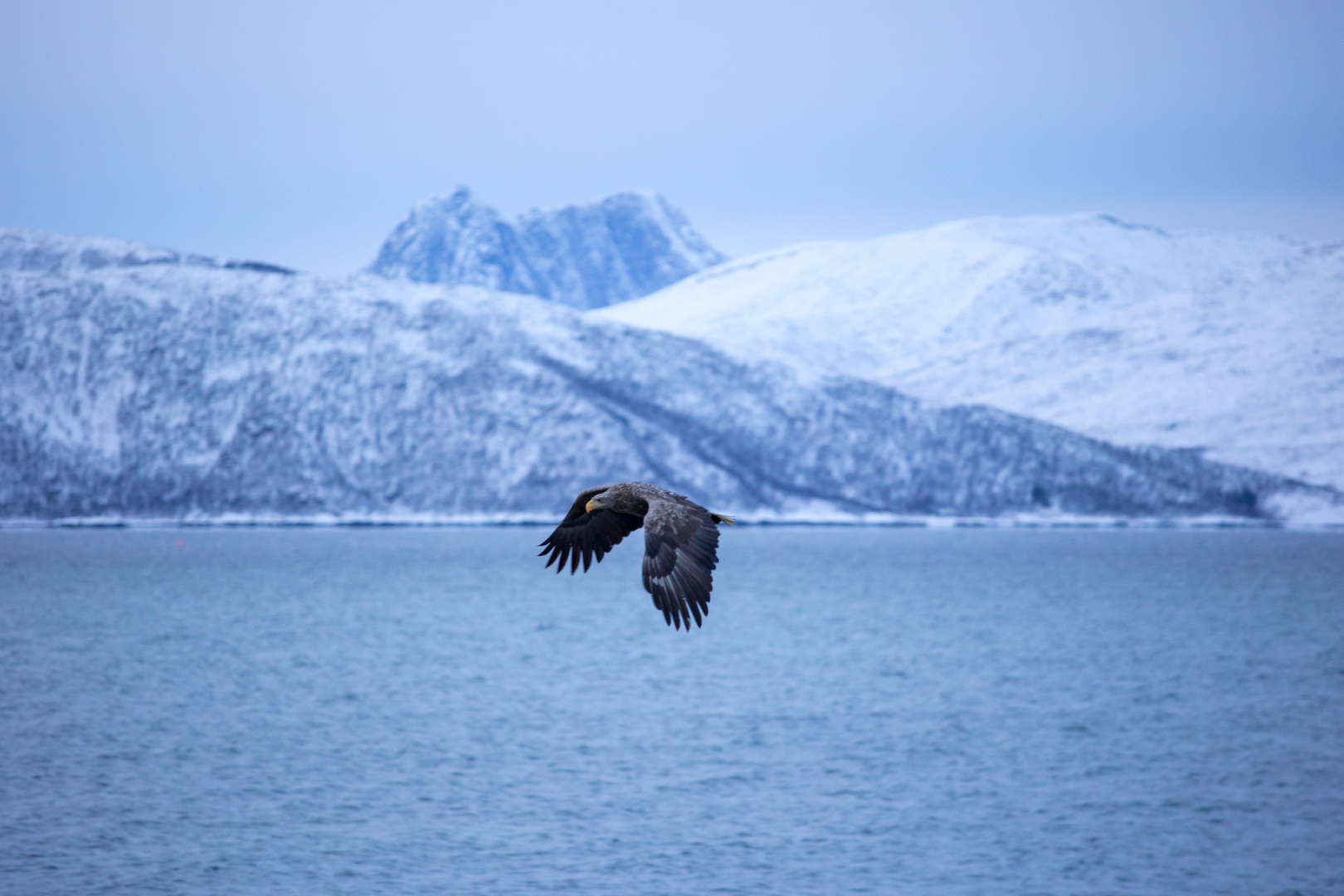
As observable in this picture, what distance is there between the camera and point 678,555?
15.4 metres

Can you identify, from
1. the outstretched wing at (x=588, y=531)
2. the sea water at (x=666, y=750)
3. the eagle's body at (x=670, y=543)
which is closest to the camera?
the eagle's body at (x=670, y=543)

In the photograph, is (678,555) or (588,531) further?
(588,531)

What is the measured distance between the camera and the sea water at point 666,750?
142ft

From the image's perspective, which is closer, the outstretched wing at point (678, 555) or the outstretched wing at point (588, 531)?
the outstretched wing at point (678, 555)

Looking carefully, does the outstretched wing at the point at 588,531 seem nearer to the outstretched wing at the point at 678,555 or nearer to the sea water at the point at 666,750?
the outstretched wing at the point at 678,555

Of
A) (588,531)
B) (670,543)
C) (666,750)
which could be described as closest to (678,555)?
(670,543)

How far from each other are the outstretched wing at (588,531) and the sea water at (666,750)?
952 inches

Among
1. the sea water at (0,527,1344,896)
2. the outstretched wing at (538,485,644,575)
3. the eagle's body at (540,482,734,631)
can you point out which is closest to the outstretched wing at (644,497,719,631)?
the eagle's body at (540,482,734,631)

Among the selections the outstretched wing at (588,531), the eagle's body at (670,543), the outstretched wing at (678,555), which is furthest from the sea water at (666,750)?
the outstretched wing at (678,555)

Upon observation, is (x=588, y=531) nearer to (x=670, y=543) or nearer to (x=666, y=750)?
(x=670, y=543)

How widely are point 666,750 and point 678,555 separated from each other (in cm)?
4743

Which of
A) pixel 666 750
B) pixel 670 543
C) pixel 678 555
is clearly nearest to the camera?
pixel 678 555

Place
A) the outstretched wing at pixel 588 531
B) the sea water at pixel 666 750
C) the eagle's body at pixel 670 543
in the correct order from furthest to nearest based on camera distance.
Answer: the sea water at pixel 666 750 → the outstretched wing at pixel 588 531 → the eagle's body at pixel 670 543

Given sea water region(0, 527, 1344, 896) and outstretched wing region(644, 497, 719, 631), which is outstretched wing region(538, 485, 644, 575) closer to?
outstretched wing region(644, 497, 719, 631)
